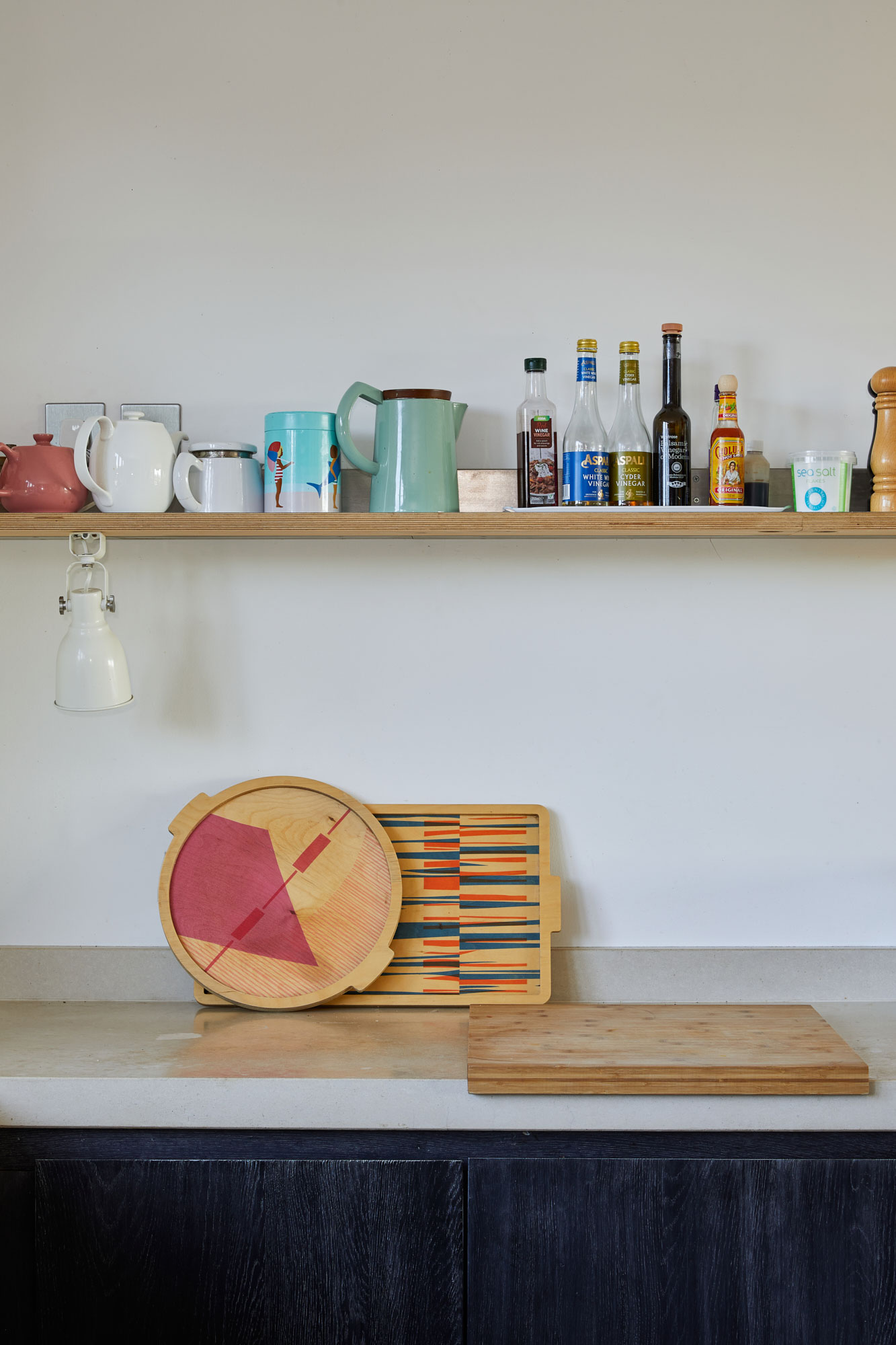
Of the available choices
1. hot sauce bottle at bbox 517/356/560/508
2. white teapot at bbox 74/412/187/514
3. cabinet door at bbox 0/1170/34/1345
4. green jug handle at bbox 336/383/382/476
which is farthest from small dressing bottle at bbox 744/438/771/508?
cabinet door at bbox 0/1170/34/1345

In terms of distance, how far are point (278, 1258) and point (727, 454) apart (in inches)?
50.6

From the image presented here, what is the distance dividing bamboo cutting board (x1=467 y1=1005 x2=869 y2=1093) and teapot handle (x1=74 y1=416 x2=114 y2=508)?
3.14 feet

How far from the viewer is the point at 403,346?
1.73 metres

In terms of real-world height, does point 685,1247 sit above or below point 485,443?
below

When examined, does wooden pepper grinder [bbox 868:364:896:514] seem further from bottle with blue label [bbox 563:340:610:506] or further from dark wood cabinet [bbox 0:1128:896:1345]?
dark wood cabinet [bbox 0:1128:896:1345]

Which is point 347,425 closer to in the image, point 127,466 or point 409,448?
point 409,448

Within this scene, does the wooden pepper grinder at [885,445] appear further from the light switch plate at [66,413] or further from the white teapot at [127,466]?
the light switch plate at [66,413]

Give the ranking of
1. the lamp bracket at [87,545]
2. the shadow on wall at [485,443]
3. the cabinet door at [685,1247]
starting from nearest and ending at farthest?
the cabinet door at [685,1247] < the lamp bracket at [87,545] < the shadow on wall at [485,443]

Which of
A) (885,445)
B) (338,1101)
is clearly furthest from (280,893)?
(885,445)

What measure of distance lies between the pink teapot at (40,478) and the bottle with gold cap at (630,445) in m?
0.82

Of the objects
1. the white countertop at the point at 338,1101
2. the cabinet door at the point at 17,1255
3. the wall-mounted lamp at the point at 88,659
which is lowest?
the cabinet door at the point at 17,1255

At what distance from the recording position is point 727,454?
5.21 ft

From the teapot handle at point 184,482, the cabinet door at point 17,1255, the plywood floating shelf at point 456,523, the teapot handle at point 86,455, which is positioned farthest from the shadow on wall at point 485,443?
the cabinet door at point 17,1255

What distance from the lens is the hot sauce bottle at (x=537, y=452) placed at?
62.7 inches
